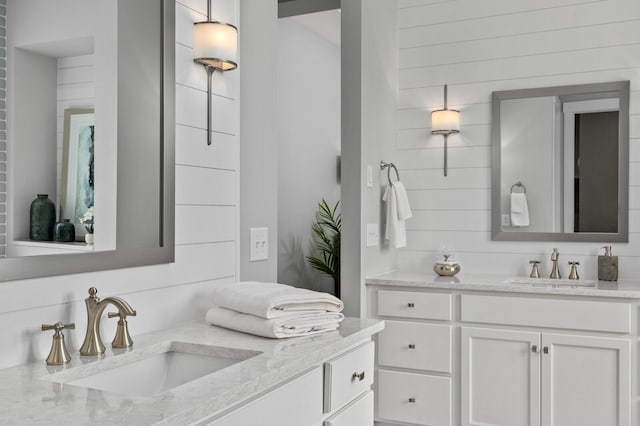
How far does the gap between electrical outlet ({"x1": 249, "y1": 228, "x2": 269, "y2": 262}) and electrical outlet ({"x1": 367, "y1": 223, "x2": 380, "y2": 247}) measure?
108 centimetres

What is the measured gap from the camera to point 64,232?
1.43 metres

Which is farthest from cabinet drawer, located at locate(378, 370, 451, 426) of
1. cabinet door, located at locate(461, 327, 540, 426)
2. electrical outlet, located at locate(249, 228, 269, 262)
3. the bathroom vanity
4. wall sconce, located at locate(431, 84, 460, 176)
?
wall sconce, located at locate(431, 84, 460, 176)

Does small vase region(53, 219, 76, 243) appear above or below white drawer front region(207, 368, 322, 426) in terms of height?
above

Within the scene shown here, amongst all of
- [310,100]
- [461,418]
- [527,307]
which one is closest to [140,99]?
[527,307]

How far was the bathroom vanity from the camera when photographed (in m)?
2.76

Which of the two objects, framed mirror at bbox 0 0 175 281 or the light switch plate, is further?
the light switch plate

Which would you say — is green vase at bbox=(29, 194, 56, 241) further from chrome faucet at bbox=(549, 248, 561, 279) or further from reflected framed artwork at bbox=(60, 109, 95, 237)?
chrome faucet at bbox=(549, 248, 561, 279)

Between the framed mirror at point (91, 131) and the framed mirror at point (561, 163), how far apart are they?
2251 millimetres

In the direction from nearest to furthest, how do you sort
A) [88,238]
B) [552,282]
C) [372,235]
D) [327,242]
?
[88,238], [552,282], [372,235], [327,242]

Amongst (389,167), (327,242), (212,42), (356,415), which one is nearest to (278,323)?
(356,415)

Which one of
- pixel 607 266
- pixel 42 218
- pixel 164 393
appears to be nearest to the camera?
pixel 164 393

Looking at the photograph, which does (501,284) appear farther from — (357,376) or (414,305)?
(357,376)

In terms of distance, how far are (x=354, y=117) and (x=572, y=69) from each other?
1.25 meters

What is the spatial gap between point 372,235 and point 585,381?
1280 mm
